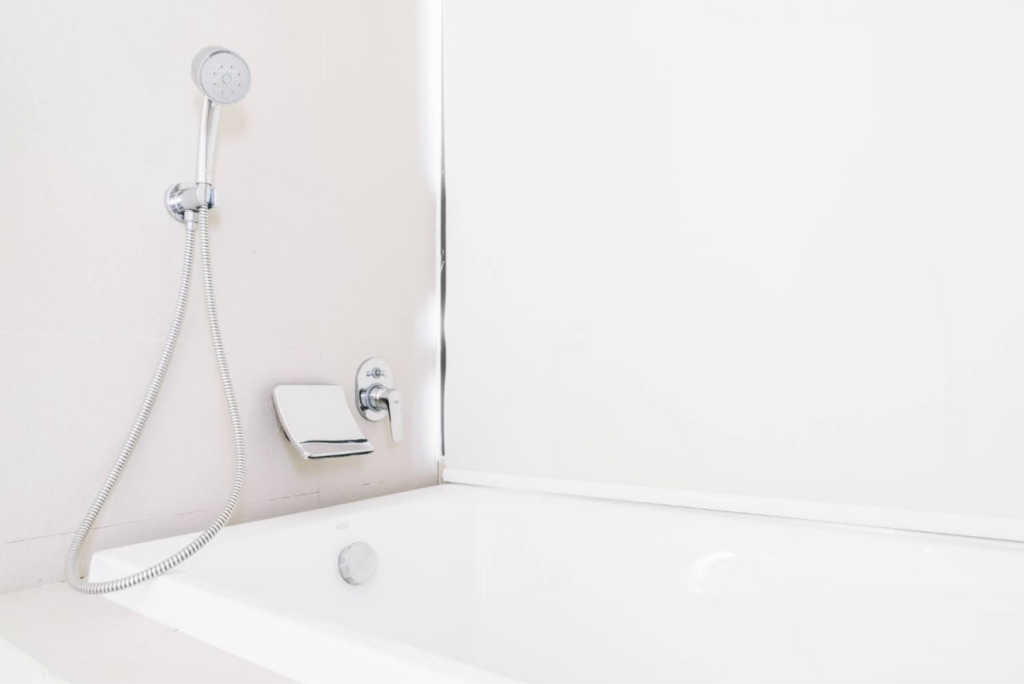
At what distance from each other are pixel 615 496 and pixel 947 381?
0.60 m

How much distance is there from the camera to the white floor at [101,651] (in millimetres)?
553

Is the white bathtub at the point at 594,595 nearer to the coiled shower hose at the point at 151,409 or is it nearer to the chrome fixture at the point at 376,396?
the coiled shower hose at the point at 151,409

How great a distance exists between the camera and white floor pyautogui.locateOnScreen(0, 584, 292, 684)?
0.55 meters

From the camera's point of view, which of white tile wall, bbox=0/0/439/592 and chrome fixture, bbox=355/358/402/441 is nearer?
white tile wall, bbox=0/0/439/592

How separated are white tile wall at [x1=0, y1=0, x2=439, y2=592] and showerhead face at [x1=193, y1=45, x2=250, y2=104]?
14cm

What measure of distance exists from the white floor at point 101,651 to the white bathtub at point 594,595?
0.07 feet

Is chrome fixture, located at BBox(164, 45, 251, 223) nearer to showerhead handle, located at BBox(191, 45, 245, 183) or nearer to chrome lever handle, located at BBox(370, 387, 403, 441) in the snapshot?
showerhead handle, located at BBox(191, 45, 245, 183)

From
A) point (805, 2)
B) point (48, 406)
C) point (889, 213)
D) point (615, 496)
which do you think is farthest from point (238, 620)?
point (805, 2)

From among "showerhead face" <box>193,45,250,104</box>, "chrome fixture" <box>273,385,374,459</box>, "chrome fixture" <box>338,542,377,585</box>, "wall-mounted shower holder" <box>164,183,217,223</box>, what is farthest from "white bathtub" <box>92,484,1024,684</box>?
"showerhead face" <box>193,45,250,104</box>

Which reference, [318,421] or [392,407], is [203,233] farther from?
[392,407]

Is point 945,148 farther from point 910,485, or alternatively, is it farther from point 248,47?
point 248,47

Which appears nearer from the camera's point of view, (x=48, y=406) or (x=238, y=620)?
(x=238, y=620)

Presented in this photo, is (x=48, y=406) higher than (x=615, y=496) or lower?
higher

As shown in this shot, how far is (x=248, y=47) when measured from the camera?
3.67 ft
